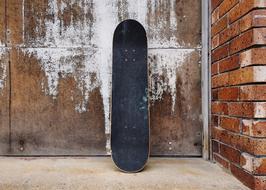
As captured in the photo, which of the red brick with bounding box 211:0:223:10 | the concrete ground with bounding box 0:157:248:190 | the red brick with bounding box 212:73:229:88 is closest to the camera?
the concrete ground with bounding box 0:157:248:190

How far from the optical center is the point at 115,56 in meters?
2.15

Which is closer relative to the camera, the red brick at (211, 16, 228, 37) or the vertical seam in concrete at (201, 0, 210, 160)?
the red brick at (211, 16, 228, 37)

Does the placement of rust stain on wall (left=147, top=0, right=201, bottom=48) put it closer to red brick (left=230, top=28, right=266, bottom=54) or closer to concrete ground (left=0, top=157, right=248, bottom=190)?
red brick (left=230, top=28, right=266, bottom=54)

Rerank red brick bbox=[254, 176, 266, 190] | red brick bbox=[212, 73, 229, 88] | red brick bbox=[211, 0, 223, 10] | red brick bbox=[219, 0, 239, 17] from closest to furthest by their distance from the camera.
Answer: red brick bbox=[254, 176, 266, 190] < red brick bbox=[219, 0, 239, 17] < red brick bbox=[212, 73, 229, 88] < red brick bbox=[211, 0, 223, 10]

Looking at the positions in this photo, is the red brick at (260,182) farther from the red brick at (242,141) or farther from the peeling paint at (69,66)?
the peeling paint at (69,66)

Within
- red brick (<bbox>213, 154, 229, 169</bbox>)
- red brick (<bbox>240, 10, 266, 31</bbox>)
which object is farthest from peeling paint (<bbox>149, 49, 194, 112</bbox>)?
red brick (<bbox>240, 10, 266, 31</bbox>)

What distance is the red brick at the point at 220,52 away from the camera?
75.5 inches

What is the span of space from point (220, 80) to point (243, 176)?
68 cm

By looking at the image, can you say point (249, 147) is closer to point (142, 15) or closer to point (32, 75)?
point (142, 15)

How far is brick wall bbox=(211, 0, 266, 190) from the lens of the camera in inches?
59.9

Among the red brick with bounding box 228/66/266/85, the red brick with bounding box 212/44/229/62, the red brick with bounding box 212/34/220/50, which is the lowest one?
the red brick with bounding box 228/66/266/85

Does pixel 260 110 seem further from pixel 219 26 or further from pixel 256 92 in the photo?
pixel 219 26

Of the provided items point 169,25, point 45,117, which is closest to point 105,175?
point 45,117

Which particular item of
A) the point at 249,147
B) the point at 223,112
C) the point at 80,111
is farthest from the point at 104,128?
the point at 249,147
